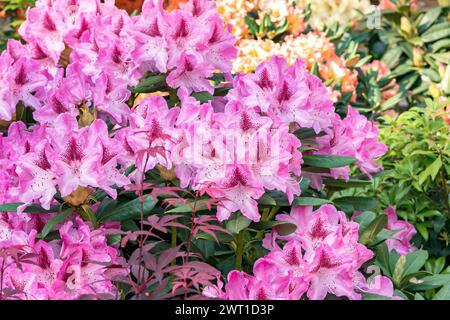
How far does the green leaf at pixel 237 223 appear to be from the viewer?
213 centimetres

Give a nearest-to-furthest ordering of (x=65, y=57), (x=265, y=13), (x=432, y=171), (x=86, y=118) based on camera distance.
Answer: (x=86, y=118) < (x=65, y=57) < (x=432, y=171) < (x=265, y=13)

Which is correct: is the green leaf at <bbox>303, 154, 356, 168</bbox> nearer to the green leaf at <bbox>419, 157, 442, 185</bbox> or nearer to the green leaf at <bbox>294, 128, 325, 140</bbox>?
the green leaf at <bbox>294, 128, 325, 140</bbox>

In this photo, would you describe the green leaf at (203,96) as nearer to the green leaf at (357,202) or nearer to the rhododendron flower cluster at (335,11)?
the green leaf at (357,202)

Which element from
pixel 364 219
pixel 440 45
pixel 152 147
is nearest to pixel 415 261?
pixel 364 219

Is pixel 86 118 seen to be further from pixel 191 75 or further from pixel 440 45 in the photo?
pixel 440 45

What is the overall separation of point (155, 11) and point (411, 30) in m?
3.52

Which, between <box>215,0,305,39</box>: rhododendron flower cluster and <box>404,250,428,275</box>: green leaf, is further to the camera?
<box>215,0,305,39</box>: rhododendron flower cluster

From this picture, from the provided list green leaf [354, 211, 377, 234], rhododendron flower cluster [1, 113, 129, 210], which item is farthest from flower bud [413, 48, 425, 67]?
rhododendron flower cluster [1, 113, 129, 210]

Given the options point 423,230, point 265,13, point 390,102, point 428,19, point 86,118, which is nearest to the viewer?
point 86,118

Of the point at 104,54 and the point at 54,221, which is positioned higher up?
the point at 104,54

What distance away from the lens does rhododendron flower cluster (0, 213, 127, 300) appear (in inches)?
79.5

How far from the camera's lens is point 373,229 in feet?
7.97

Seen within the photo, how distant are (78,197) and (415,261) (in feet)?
3.48
